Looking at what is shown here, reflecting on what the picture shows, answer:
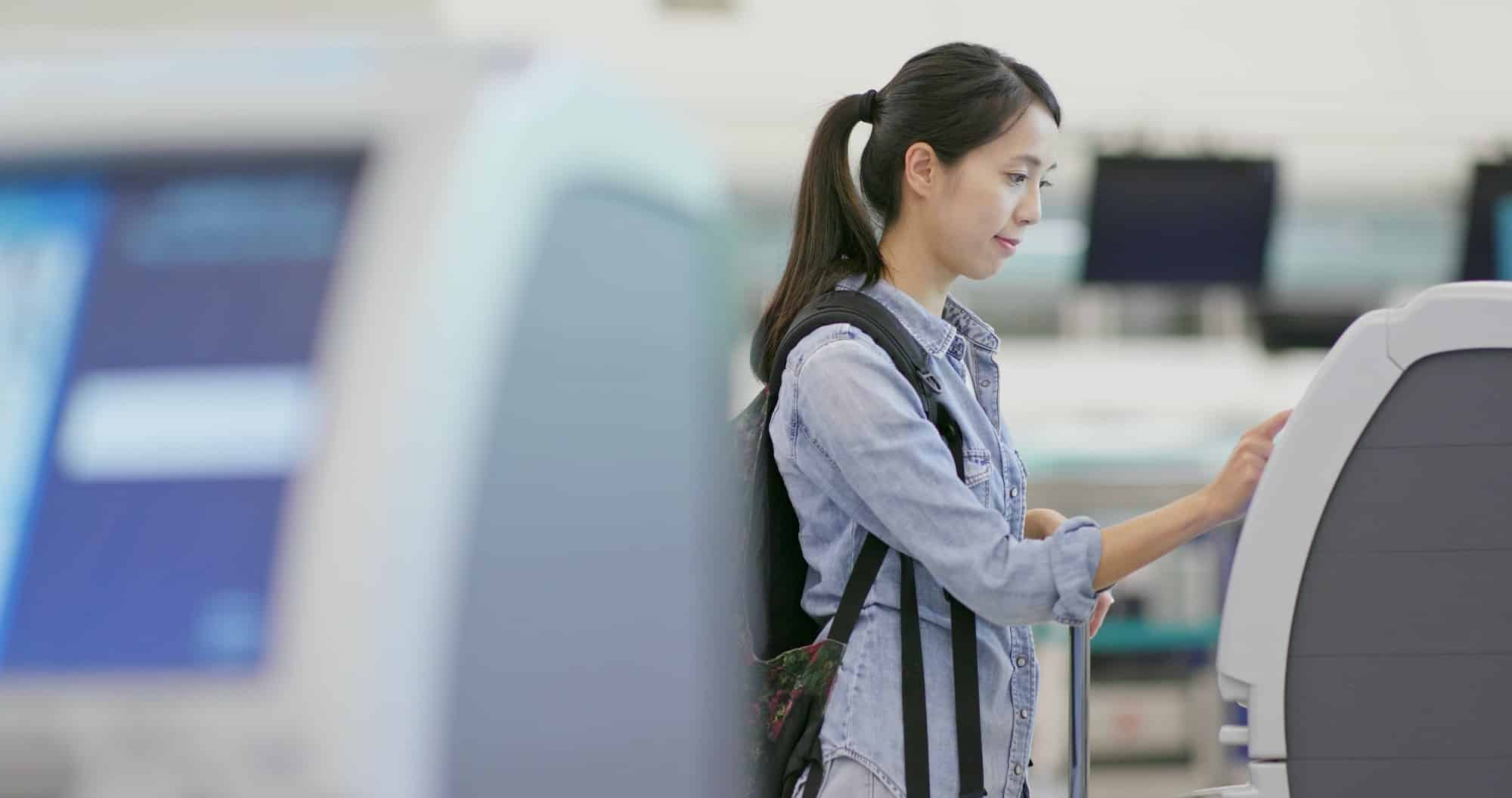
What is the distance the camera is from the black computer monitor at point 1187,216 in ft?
18.3

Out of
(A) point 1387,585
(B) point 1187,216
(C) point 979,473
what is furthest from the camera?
(B) point 1187,216

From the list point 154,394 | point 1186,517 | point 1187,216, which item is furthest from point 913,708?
point 1187,216

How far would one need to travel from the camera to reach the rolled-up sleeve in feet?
4.92

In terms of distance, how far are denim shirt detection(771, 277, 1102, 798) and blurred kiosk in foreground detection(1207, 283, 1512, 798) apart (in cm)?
17

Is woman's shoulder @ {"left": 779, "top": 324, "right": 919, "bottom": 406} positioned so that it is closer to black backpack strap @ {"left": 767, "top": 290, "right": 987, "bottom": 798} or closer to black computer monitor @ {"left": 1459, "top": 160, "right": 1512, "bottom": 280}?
black backpack strap @ {"left": 767, "top": 290, "right": 987, "bottom": 798}

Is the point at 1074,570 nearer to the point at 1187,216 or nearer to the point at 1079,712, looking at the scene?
the point at 1079,712

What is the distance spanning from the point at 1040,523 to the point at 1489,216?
4395 mm

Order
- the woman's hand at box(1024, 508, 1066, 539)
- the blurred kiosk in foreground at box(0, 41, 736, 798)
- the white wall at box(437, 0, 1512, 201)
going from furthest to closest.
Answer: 1. the white wall at box(437, 0, 1512, 201)
2. the woman's hand at box(1024, 508, 1066, 539)
3. the blurred kiosk in foreground at box(0, 41, 736, 798)

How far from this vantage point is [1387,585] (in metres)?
1.50

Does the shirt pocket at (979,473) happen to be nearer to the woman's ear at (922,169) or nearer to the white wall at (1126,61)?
the woman's ear at (922,169)

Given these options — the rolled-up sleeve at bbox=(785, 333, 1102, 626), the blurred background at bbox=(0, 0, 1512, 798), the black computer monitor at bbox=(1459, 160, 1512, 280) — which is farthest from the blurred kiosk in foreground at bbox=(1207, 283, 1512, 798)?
the black computer monitor at bbox=(1459, 160, 1512, 280)

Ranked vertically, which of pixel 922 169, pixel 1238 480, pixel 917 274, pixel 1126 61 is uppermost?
pixel 1126 61

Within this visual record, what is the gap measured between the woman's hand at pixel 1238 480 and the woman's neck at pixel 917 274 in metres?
0.35

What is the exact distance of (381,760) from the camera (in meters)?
0.52
